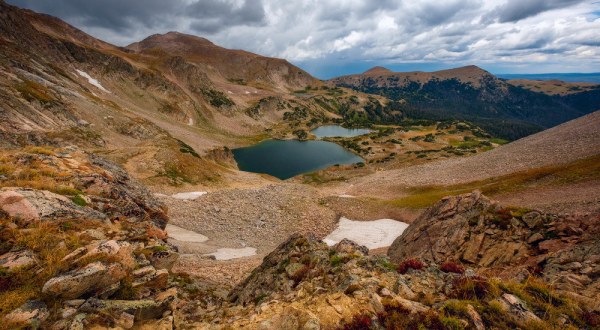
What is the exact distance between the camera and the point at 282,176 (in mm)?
100812

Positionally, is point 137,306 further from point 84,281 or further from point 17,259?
point 17,259

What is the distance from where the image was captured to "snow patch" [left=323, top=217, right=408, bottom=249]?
3494cm

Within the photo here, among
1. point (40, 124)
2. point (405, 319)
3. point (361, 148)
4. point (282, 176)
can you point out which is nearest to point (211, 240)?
point (405, 319)

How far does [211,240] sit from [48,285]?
2225cm

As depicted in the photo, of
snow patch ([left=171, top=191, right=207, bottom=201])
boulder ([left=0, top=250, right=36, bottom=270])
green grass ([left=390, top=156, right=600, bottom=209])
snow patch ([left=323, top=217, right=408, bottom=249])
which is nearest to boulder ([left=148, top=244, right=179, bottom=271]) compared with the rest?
boulder ([left=0, top=250, right=36, bottom=270])

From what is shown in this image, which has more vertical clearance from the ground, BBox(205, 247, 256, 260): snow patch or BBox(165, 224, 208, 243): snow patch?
BBox(165, 224, 208, 243): snow patch

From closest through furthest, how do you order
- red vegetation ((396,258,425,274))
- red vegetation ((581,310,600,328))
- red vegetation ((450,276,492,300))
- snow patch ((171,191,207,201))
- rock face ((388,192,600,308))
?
red vegetation ((581,310,600,328)) → red vegetation ((450,276,492,300)) → rock face ((388,192,600,308)) → red vegetation ((396,258,425,274)) → snow patch ((171,191,207,201))

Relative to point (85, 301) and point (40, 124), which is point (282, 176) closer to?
point (40, 124)

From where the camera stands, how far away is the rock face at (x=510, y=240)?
1139 cm

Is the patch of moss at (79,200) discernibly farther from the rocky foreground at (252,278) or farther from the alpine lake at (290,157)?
the alpine lake at (290,157)

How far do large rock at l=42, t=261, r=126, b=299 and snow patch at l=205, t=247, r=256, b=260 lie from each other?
53.7 feet

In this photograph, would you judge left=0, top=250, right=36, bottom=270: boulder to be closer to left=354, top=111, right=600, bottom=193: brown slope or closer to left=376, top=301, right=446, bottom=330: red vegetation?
left=376, top=301, right=446, bottom=330: red vegetation

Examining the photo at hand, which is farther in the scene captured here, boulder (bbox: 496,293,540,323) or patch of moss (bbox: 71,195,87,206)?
patch of moss (bbox: 71,195,87,206)

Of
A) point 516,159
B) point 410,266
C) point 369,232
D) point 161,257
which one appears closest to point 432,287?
point 410,266
